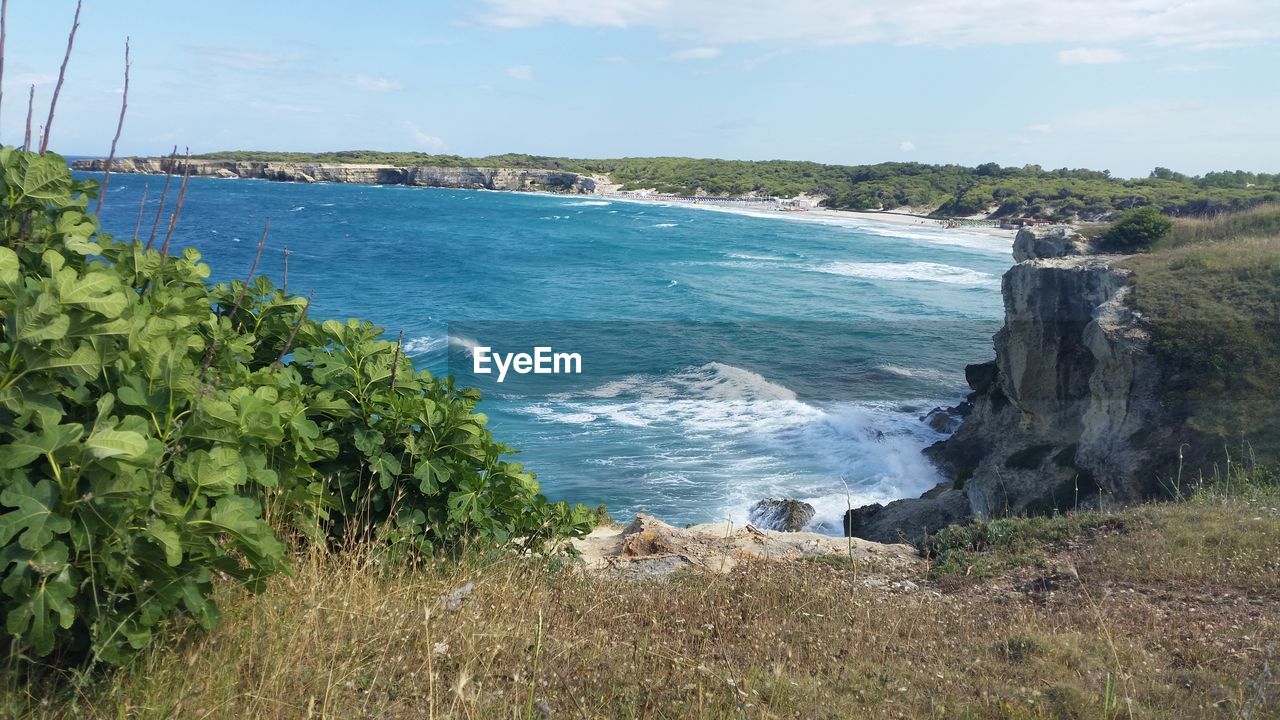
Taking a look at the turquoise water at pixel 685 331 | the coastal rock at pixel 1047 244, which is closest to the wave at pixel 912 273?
the turquoise water at pixel 685 331

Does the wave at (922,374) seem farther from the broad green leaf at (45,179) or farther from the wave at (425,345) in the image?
the broad green leaf at (45,179)

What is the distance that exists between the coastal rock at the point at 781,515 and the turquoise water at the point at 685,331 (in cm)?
69

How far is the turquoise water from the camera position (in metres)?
21.8

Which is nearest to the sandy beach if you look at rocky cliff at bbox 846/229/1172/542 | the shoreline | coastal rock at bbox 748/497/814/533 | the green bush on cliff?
the shoreline

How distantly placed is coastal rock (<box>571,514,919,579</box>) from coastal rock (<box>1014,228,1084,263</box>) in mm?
14508

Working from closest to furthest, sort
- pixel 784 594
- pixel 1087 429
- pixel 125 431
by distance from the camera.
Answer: pixel 125 431
pixel 784 594
pixel 1087 429

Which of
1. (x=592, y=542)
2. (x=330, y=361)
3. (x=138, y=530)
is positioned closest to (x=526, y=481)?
(x=330, y=361)

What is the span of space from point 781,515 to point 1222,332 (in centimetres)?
868

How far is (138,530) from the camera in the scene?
113 inches

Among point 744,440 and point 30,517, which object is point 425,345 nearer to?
point 744,440

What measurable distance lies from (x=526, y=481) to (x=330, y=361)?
1661 mm

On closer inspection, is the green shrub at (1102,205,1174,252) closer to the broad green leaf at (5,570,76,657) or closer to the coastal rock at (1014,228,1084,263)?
the coastal rock at (1014,228,1084,263)

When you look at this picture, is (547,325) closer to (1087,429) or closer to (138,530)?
(1087,429)

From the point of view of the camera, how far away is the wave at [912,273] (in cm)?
5500
